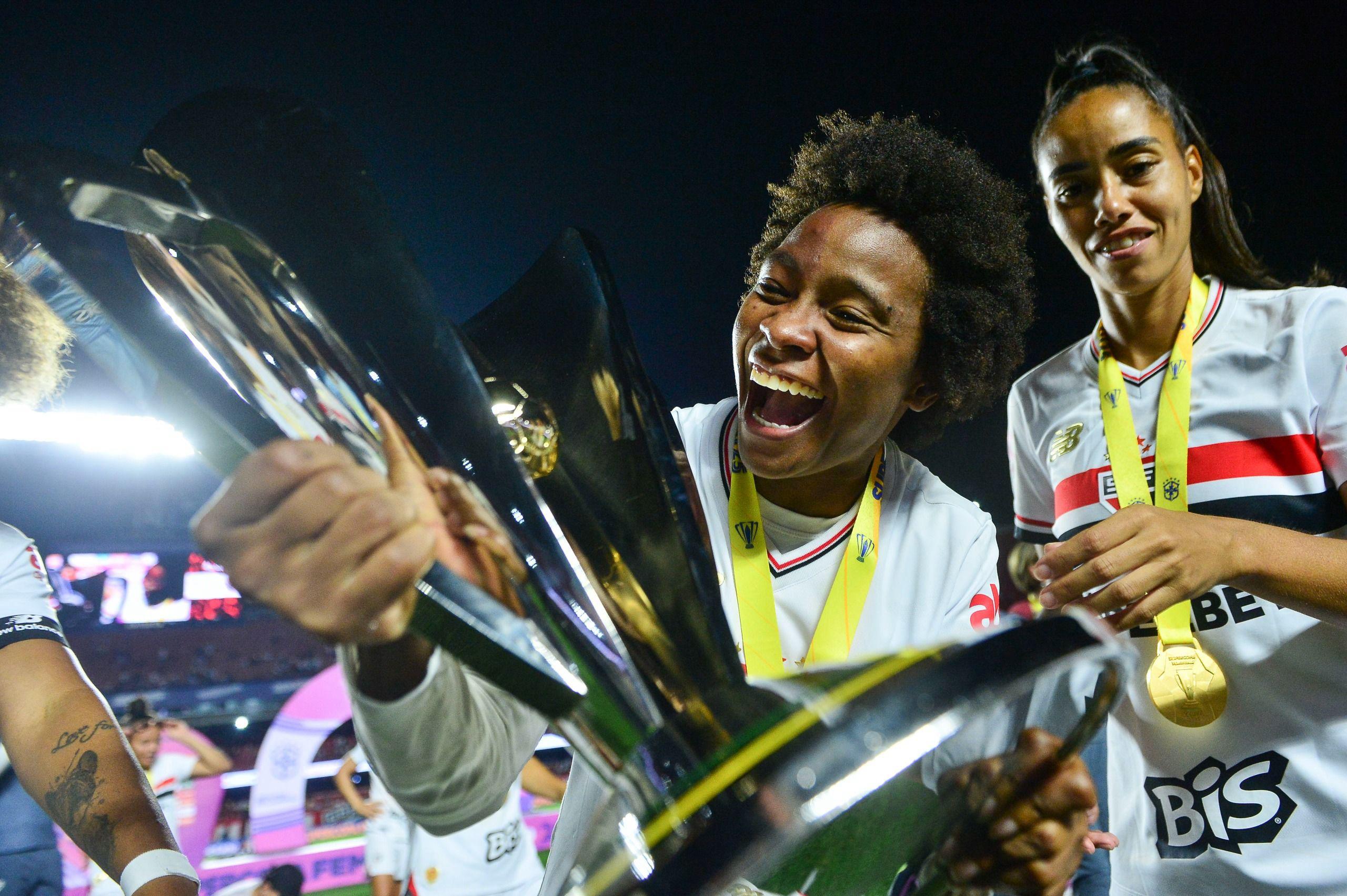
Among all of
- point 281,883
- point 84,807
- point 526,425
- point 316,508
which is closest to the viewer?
point 316,508

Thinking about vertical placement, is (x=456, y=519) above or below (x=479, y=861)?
above

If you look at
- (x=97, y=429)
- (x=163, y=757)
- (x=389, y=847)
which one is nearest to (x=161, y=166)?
(x=97, y=429)

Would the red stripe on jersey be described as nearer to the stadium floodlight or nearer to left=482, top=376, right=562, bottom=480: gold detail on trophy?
left=482, top=376, right=562, bottom=480: gold detail on trophy

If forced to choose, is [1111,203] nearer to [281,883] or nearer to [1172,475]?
[1172,475]

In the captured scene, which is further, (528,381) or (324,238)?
(528,381)

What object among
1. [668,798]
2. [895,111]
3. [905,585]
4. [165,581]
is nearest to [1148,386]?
[905,585]

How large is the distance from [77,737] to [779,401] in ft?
3.09

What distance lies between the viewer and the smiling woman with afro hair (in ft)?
4.10

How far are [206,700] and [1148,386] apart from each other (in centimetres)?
1228

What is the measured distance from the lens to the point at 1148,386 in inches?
64.1

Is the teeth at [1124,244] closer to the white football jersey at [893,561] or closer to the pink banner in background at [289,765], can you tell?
the white football jersey at [893,561]

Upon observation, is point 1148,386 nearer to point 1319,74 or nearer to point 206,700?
point 1319,74

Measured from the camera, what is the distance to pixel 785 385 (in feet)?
3.45

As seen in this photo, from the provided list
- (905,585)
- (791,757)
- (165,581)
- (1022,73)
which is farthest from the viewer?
(165,581)
